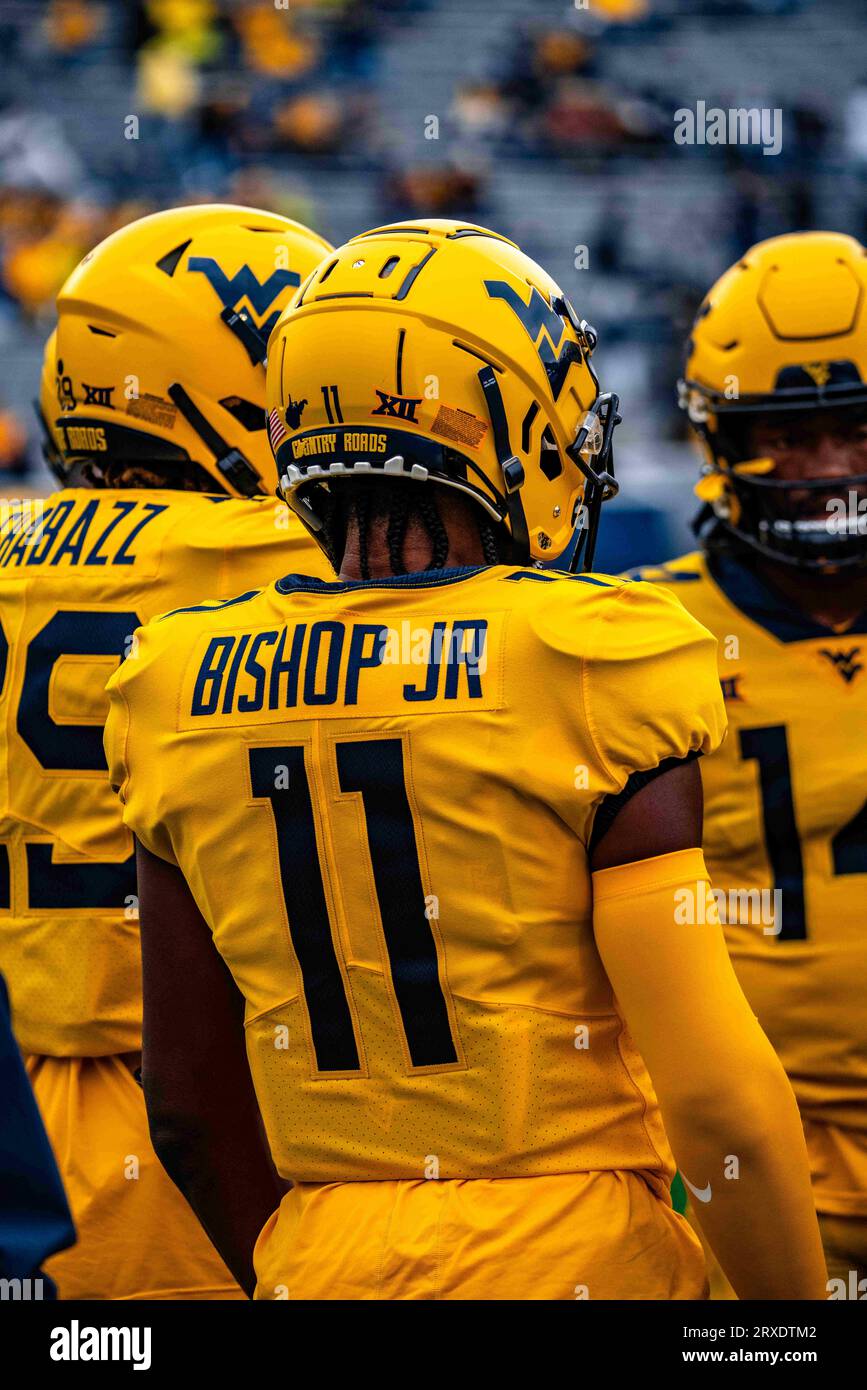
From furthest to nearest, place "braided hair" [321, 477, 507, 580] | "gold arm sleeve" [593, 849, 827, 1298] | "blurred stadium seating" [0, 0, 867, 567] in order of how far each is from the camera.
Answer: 1. "blurred stadium seating" [0, 0, 867, 567]
2. "braided hair" [321, 477, 507, 580]
3. "gold arm sleeve" [593, 849, 827, 1298]

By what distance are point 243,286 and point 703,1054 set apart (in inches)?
59.9

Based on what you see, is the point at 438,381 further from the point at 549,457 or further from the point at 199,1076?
→ the point at 199,1076

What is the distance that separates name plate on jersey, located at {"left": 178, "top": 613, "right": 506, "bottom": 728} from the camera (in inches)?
67.1

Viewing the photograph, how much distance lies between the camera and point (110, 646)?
2.45 metres

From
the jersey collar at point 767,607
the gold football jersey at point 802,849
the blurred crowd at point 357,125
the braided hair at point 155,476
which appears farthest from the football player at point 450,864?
the blurred crowd at point 357,125

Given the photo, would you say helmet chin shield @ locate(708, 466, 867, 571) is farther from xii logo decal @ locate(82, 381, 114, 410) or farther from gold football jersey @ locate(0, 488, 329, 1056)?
xii logo decal @ locate(82, 381, 114, 410)

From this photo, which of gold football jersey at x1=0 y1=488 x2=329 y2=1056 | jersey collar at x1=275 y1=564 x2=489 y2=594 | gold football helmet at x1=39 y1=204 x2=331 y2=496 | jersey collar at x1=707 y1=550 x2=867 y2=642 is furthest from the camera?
jersey collar at x1=707 y1=550 x2=867 y2=642

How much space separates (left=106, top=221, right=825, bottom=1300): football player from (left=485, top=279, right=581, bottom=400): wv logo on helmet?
2 cm

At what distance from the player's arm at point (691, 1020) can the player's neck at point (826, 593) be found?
1466mm

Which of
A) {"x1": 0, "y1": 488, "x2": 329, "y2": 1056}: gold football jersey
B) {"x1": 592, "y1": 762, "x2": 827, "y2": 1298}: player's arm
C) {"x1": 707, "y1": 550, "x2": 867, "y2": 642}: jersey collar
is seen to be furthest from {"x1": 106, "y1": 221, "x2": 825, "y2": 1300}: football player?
{"x1": 707, "y1": 550, "x2": 867, "y2": 642}: jersey collar

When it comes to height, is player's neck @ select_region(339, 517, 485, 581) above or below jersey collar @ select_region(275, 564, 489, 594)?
above

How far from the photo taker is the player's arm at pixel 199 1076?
1930 millimetres
